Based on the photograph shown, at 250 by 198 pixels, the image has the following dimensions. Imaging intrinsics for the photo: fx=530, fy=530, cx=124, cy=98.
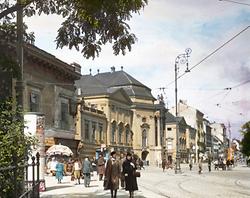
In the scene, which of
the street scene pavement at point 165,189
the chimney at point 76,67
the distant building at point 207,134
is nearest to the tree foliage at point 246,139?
the chimney at point 76,67

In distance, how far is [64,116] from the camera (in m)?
→ 54.0

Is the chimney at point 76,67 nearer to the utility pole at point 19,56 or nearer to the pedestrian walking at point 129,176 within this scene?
the pedestrian walking at point 129,176

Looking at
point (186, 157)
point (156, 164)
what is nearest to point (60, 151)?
point (156, 164)

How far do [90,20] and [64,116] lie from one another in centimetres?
4278

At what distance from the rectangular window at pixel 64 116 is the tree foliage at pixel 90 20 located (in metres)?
40.3

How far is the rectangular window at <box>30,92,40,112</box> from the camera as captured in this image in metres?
45.9

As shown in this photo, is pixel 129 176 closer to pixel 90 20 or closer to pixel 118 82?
pixel 90 20

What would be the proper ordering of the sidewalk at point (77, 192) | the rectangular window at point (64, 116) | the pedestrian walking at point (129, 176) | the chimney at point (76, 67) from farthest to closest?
the chimney at point (76, 67)
the rectangular window at point (64, 116)
the sidewalk at point (77, 192)
the pedestrian walking at point (129, 176)

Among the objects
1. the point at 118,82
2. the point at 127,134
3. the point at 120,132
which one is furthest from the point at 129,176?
the point at 118,82

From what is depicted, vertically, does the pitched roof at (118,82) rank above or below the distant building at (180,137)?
above

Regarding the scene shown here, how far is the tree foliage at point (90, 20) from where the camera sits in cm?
1149

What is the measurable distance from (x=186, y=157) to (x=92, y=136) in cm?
6413

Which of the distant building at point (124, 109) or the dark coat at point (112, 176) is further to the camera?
the distant building at point (124, 109)

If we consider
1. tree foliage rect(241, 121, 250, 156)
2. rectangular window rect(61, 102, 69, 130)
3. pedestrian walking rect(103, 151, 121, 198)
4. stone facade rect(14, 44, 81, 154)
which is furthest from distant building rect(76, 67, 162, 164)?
pedestrian walking rect(103, 151, 121, 198)
